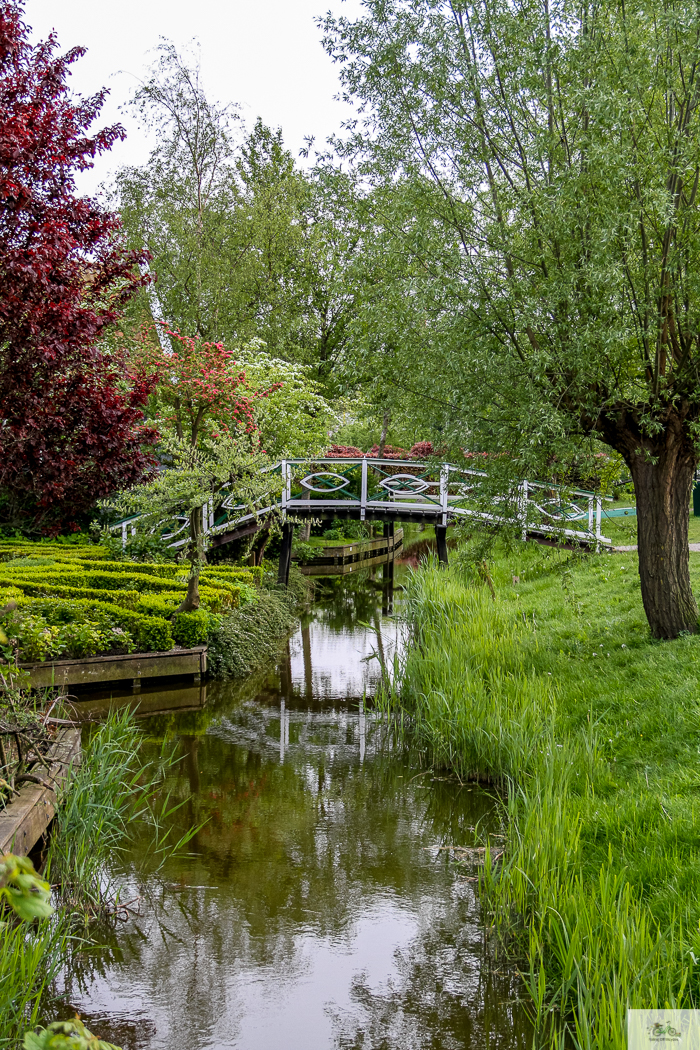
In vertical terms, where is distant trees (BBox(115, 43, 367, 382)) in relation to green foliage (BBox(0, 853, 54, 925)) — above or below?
above

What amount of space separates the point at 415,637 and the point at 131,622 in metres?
3.49

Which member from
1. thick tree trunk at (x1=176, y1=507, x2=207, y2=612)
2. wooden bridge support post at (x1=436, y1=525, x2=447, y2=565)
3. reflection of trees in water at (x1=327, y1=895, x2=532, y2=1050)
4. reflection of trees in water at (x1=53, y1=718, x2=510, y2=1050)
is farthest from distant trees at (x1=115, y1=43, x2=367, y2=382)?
reflection of trees in water at (x1=327, y1=895, x2=532, y2=1050)

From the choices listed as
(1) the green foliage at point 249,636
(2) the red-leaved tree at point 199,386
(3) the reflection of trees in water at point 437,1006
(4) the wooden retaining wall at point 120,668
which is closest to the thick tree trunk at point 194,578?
(1) the green foliage at point 249,636

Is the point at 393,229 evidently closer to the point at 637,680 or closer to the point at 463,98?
the point at 463,98

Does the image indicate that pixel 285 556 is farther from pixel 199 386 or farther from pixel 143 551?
pixel 199 386

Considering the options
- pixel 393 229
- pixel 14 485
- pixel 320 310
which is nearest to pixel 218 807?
pixel 14 485

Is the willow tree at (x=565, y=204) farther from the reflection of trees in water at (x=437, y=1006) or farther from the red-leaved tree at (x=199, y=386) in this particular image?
the red-leaved tree at (x=199, y=386)

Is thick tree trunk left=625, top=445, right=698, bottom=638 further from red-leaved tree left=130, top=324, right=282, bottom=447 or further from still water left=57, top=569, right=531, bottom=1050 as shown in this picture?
red-leaved tree left=130, top=324, right=282, bottom=447

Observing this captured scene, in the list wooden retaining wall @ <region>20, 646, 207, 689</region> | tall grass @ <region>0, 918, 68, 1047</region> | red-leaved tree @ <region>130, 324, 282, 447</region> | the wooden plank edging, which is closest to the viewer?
tall grass @ <region>0, 918, 68, 1047</region>

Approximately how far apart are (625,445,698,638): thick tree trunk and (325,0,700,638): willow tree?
0.01 meters

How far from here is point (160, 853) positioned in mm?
Answer: 5457

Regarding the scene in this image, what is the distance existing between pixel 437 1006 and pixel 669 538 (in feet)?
17.5

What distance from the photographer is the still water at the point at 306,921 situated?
3.86 metres

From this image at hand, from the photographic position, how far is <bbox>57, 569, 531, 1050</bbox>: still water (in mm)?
3859
